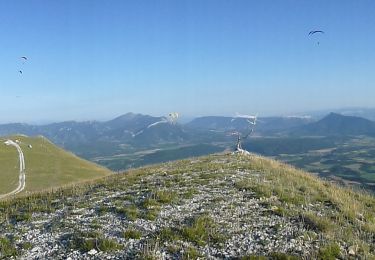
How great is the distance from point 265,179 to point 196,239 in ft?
51.0

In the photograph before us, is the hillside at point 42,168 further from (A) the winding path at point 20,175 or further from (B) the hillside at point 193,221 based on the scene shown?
(B) the hillside at point 193,221

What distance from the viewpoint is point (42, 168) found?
5581 inches

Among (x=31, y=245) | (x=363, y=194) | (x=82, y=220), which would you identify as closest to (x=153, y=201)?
(x=82, y=220)

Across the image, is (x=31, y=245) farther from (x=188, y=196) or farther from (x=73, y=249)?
(x=188, y=196)

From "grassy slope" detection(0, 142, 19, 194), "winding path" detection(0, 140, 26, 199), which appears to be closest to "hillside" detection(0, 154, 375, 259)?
"winding path" detection(0, 140, 26, 199)

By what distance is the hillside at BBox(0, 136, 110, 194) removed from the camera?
119 metres

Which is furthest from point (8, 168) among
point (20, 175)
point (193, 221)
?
point (193, 221)

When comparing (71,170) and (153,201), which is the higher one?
(153,201)

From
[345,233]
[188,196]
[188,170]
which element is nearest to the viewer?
[345,233]

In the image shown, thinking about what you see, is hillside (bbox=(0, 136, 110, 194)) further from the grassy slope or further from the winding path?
the winding path

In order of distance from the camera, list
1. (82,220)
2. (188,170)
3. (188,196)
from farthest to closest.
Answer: (188,170)
(188,196)
(82,220)

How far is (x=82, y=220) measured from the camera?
24.5 meters

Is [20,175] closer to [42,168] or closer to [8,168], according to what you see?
[8,168]

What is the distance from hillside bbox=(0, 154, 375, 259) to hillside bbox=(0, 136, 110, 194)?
76951 mm
